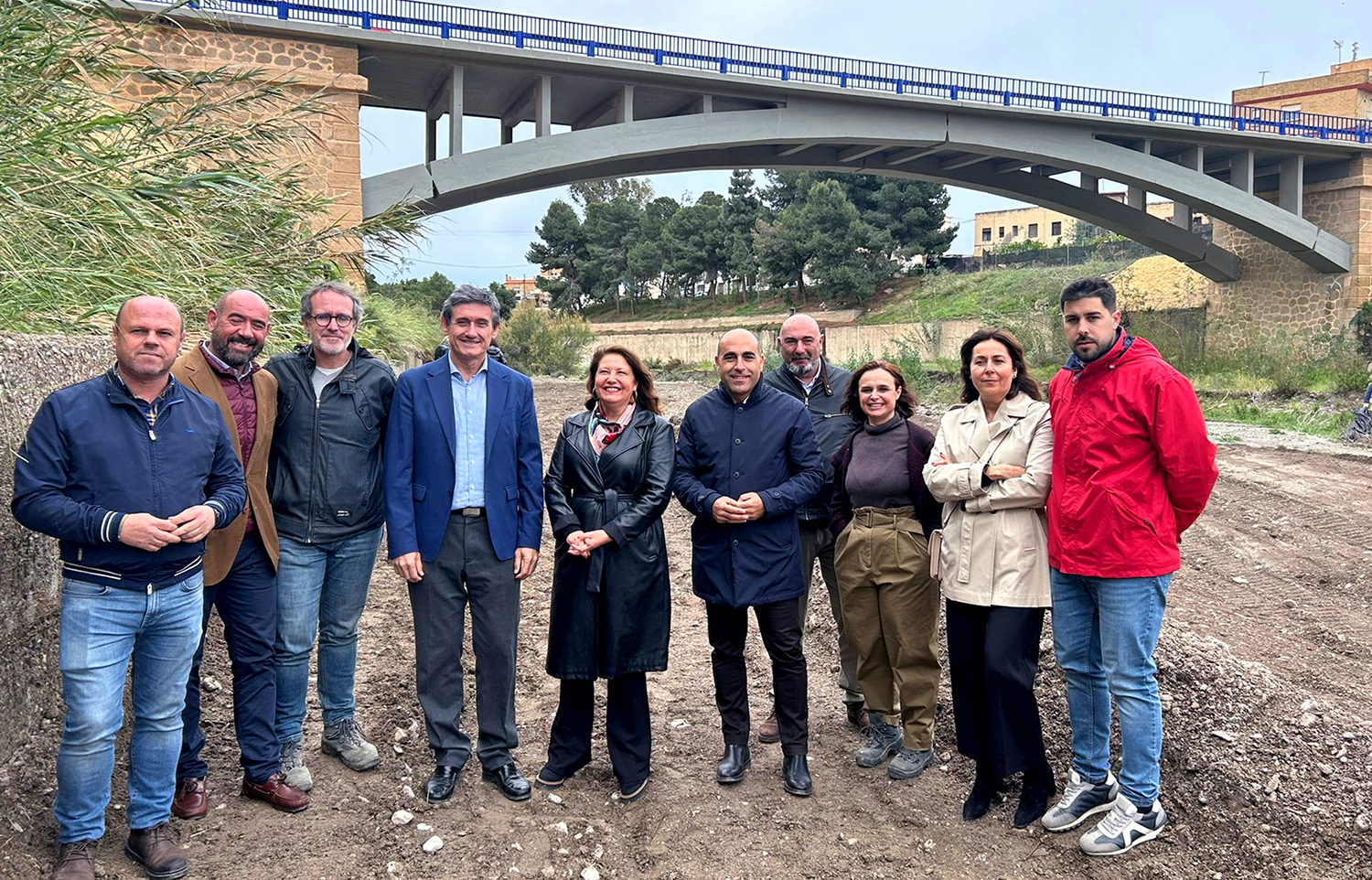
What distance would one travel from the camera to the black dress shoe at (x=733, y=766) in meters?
3.77

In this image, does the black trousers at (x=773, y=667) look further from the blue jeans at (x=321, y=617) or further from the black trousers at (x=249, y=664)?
the black trousers at (x=249, y=664)

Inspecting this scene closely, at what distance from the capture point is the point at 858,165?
2478cm

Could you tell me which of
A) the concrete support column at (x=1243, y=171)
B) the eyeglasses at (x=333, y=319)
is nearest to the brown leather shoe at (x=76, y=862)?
the eyeglasses at (x=333, y=319)

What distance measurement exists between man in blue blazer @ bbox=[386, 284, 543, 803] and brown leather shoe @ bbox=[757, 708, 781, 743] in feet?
3.76

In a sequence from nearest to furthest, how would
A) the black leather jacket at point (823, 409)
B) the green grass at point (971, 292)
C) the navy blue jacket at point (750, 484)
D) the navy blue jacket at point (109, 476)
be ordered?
1. the navy blue jacket at point (109, 476)
2. the navy blue jacket at point (750, 484)
3. the black leather jacket at point (823, 409)
4. the green grass at point (971, 292)

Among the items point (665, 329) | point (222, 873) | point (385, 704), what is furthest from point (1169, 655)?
point (665, 329)

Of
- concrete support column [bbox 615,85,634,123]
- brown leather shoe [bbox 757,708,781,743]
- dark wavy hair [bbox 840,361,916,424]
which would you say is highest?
concrete support column [bbox 615,85,634,123]

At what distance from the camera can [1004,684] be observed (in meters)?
3.37

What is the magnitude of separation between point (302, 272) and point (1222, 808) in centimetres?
622

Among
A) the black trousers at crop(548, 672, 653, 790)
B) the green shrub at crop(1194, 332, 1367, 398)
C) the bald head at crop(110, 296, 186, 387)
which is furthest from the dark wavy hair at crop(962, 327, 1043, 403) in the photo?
the green shrub at crop(1194, 332, 1367, 398)

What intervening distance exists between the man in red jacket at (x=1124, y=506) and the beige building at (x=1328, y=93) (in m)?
41.8

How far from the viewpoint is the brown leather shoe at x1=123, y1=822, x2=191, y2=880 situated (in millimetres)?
2879

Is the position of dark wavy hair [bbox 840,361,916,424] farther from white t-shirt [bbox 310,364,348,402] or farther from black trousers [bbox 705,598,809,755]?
white t-shirt [bbox 310,364,348,402]

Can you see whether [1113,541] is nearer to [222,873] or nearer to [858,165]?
[222,873]
